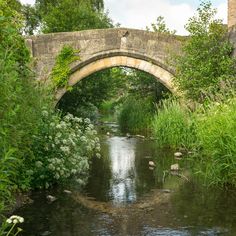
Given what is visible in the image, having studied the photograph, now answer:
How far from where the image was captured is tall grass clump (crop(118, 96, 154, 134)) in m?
18.5

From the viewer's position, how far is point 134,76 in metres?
19.5

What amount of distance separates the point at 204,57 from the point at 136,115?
659cm

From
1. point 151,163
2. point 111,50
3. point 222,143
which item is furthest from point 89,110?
point 222,143

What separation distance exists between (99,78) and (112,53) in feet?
12.8

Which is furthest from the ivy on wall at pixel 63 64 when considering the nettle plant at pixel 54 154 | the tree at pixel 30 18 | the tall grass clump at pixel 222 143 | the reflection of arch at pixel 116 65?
the tree at pixel 30 18

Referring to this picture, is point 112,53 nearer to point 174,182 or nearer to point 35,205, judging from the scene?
point 174,182

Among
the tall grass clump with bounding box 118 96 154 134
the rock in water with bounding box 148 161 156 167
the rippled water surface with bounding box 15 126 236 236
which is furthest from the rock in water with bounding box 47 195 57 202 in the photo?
the tall grass clump with bounding box 118 96 154 134

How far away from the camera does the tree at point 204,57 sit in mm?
12773

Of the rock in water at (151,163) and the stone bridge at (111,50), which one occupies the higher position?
the stone bridge at (111,50)

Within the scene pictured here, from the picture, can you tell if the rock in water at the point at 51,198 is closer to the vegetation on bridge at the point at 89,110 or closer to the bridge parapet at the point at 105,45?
the vegetation on bridge at the point at 89,110

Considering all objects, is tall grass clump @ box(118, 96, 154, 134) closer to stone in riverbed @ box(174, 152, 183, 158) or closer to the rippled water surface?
stone in riverbed @ box(174, 152, 183, 158)

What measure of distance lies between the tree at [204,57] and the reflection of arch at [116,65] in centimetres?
134

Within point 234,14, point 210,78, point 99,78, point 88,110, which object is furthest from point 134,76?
point 210,78

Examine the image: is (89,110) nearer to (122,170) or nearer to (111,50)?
(111,50)
